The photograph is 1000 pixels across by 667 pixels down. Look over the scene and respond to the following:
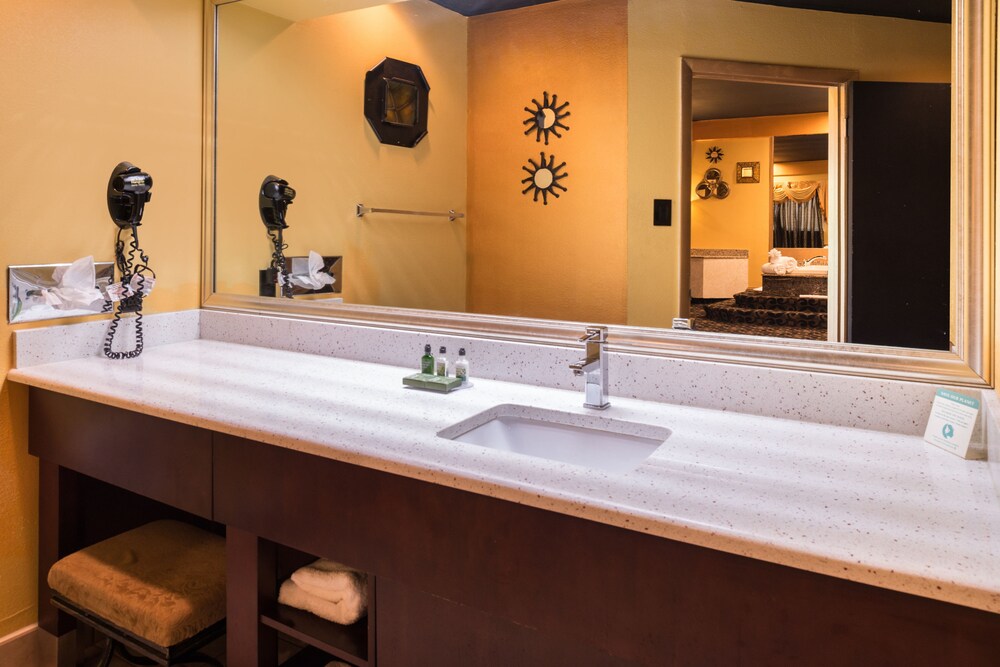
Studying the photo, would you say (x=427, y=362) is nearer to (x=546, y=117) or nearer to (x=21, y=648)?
(x=546, y=117)

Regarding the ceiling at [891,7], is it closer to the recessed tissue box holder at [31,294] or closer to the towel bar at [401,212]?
the towel bar at [401,212]

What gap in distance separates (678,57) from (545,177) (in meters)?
0.42

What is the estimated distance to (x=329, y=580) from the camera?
1412mm

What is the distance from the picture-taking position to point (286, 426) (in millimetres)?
1291

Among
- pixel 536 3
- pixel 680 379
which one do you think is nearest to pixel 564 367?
pixel 680 379

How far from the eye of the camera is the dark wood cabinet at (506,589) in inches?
31.3

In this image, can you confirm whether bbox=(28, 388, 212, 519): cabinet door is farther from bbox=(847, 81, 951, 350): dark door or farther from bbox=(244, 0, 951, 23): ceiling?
A: bbox=(847, 81, 951, 350): dark door

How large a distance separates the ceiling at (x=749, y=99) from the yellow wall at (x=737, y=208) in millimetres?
62

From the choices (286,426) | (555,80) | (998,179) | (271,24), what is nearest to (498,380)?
(286,426)

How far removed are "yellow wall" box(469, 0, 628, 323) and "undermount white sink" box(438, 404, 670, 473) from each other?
1.03ft

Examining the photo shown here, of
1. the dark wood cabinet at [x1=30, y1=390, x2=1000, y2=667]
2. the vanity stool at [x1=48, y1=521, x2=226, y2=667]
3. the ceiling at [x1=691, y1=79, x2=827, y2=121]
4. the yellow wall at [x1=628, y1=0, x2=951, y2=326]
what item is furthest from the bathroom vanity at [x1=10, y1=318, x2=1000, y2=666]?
the ceiling at [x1=691, y1=79, x2=827, y2=121]

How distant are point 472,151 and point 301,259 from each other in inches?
29.7

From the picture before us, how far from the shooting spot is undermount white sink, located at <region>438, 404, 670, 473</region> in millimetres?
1345

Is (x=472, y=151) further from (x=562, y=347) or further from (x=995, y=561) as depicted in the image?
(x=995, y=561)
